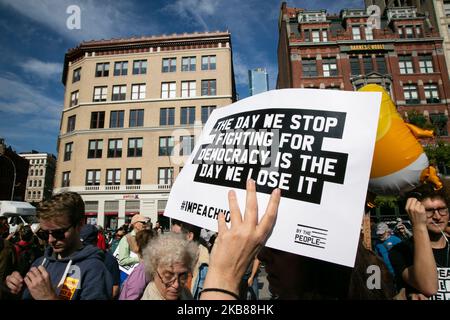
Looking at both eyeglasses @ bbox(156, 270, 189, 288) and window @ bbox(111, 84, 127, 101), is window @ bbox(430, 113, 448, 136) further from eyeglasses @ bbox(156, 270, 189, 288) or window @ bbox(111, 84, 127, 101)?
window @ bbox(111, 84, 127, 101)

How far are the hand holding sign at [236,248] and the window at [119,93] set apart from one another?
34.7 meters

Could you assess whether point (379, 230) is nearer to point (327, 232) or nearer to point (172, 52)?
point (327, 232)

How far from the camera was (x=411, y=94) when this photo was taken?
27.7 m

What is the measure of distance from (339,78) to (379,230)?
25.8m

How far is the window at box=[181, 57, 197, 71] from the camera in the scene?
32406 mm

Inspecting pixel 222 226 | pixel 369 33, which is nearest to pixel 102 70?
pixel 369 33

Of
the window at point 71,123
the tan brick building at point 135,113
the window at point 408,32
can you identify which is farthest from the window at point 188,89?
the window at point 408,32

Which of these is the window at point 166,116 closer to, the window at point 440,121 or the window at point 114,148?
the window at point 114,148

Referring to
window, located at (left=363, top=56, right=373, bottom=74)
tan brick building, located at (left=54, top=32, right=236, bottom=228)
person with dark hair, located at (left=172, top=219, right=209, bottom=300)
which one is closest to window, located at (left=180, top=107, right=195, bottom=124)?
tan brick building, located at (left=54, top=32, right=236, bottom=228)

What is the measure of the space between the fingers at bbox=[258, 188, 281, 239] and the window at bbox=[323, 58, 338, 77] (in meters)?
31.1

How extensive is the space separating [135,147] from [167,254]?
30.0 metres

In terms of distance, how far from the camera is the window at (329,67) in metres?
28.9

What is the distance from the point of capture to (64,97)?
34.4 m
